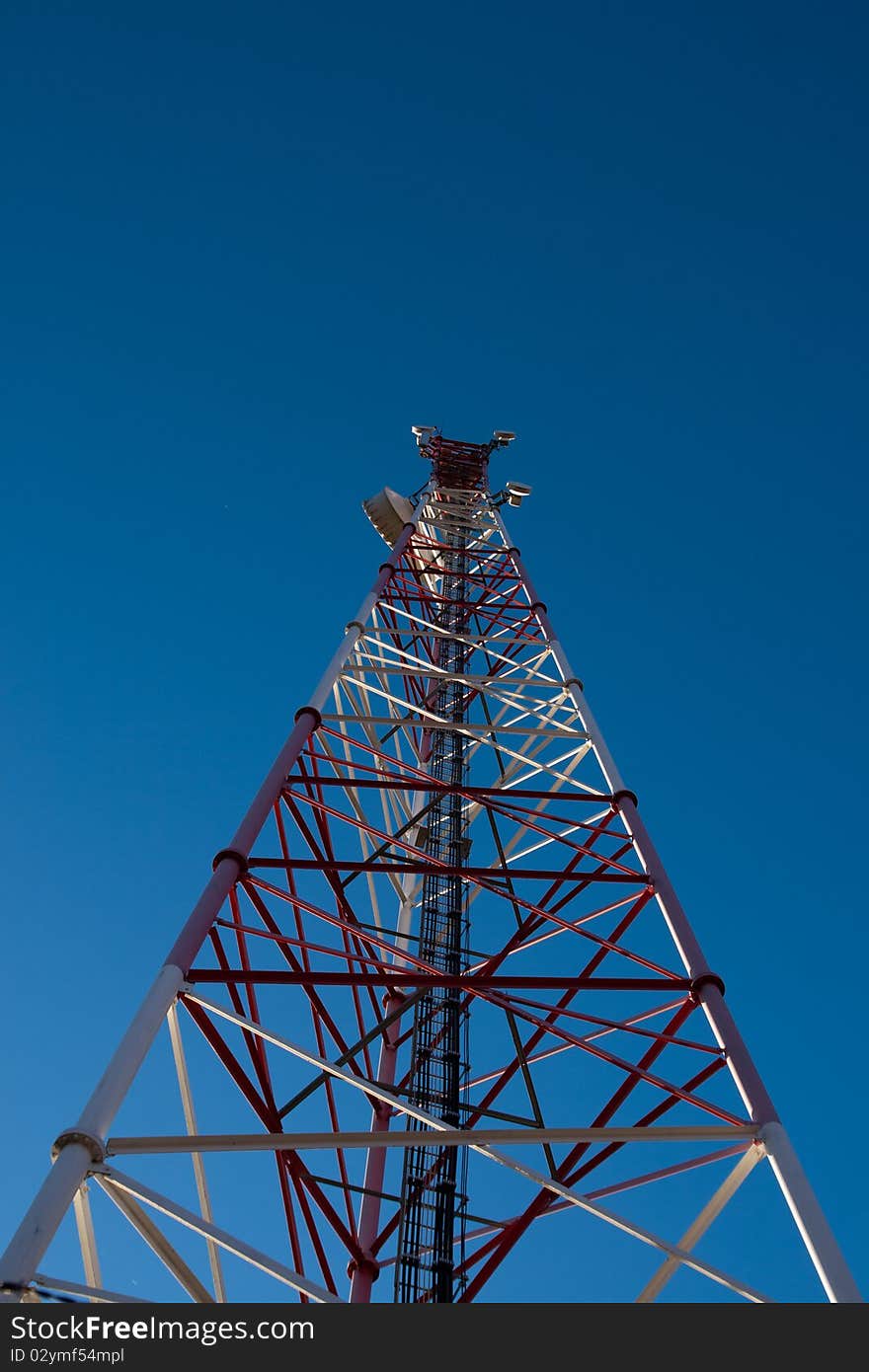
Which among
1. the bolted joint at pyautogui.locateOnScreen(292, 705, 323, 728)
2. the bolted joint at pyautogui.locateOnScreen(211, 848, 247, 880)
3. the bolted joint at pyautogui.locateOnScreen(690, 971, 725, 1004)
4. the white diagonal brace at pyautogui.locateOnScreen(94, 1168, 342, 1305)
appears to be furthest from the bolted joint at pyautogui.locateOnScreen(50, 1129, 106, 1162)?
the bolted joint at pyautogui.locateOnScreen(292, 705, 323, 728)

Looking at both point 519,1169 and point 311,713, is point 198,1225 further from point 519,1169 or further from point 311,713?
Result: point 311,713

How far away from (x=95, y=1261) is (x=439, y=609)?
13.7m

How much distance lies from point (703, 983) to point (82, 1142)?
4.55 m

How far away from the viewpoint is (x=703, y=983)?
8.00 meters

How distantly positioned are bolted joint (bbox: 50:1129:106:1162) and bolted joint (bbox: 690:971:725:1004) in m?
4.38

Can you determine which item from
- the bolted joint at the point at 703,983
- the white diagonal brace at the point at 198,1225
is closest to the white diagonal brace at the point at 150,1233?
the white diagonal brace at the point at 198,1225

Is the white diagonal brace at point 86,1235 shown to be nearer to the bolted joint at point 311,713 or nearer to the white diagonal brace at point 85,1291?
the white diagonal brace at point 85,1291

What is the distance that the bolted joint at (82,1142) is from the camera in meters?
5.49

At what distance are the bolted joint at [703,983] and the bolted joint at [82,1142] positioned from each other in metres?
4.38

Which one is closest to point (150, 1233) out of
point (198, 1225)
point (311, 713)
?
point (198, 1225)

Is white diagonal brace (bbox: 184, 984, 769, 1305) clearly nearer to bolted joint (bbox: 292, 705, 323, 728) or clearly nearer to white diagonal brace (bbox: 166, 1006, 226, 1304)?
white diagonal brace (bbox: 166, 1006, 226, 1304)

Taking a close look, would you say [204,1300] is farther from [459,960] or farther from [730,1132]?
[459,960]
